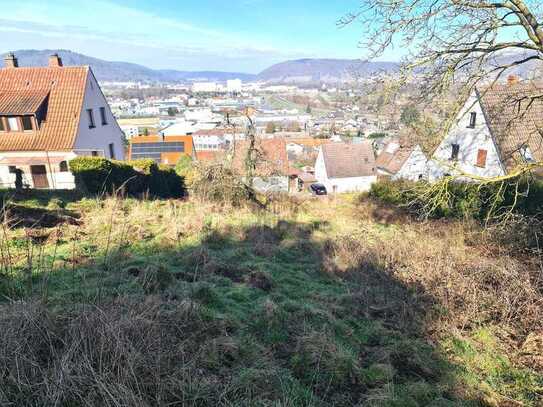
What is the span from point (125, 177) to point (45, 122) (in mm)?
9298

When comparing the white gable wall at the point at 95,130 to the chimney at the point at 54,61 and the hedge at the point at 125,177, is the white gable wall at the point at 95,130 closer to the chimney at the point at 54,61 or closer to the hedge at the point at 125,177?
the chimney at the point at 54,61

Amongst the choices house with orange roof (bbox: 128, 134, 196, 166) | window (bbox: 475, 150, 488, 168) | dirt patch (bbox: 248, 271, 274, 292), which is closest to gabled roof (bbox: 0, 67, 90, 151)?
house with orange roof (bbox: 128, 134, 196, 166)

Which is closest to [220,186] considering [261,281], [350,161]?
[261,281]

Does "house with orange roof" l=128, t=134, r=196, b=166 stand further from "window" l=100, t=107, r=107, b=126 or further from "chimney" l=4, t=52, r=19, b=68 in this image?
"chimney" l=4, t=52, r=19, b=68

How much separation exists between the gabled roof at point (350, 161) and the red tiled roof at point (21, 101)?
28663 millimetres

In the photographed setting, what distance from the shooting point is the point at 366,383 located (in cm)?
344

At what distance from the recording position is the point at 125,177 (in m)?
14.4

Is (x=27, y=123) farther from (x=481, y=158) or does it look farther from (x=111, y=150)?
(x=481, y=158)

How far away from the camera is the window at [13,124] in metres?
18.8

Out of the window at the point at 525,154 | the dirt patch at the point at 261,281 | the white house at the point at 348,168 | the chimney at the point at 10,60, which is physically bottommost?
the white house at the point at 348,168

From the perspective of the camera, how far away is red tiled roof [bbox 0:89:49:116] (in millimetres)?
18266

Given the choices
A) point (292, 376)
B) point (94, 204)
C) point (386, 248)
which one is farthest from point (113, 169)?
point (292, 376)

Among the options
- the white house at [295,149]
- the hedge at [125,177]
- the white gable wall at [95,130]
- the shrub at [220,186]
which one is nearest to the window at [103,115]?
the white gable wall at [95,130]

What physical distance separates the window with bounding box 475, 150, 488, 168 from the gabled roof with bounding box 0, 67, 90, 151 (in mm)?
24511
